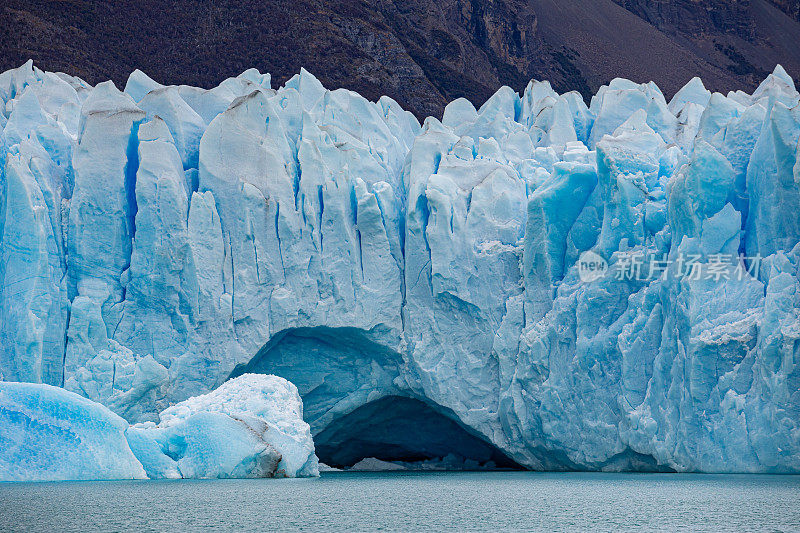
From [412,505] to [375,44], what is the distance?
34.4 meters

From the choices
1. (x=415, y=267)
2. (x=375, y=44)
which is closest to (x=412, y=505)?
(x=415, y=267)

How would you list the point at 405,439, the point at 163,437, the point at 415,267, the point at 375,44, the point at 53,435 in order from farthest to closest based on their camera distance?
1. the point at 375,44
2. the point at 405,439
3. the point at 415,267
4. the point at 163,437
5. the point at 53,435

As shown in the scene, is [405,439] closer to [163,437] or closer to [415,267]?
[415,267]

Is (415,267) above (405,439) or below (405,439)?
above

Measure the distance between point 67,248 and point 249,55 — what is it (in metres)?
24.7

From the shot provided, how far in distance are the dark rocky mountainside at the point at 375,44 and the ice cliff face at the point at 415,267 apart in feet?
63.5

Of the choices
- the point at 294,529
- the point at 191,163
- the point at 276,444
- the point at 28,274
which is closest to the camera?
the point at 294,529

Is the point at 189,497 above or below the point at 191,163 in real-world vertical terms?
below

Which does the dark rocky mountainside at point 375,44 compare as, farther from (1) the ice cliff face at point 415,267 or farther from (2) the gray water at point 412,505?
(2) the gray water at point 412,505

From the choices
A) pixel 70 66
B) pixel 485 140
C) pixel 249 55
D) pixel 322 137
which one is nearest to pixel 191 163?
pixel 322 137

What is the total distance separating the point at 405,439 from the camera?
2320 cm

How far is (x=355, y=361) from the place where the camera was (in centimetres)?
2109

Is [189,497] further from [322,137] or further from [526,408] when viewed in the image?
[322,137]

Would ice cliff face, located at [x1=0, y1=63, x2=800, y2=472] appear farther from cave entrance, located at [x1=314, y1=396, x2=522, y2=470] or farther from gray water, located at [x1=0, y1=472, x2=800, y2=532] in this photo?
gray water, located at [x1=0, y1=472, x2=800, y2=532]
